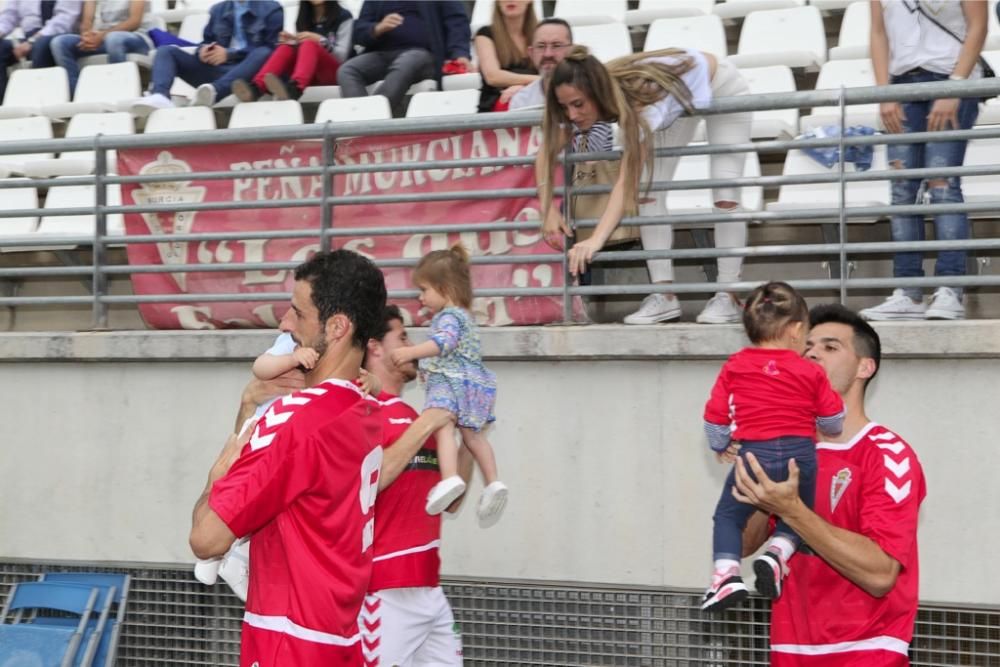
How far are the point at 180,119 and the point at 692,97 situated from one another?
14.6 ft

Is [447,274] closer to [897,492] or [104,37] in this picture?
[897,492]

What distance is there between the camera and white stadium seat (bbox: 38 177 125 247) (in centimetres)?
828

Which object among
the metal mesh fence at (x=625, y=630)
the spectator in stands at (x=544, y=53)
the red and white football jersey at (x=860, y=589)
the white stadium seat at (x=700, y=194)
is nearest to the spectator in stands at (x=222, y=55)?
the spectator in stands at (x=544, y=53)

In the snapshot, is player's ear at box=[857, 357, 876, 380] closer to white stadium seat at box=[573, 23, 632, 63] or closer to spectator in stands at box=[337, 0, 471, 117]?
white stadium seat at box=[573, 23, 632, 63]

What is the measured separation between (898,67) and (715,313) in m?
1.66

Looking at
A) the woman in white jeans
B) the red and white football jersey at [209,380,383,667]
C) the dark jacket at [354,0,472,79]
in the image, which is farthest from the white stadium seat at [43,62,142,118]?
the red and white football jersey at [209,380,383,667]

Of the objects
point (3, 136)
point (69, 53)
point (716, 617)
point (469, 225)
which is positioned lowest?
point (716, 617)

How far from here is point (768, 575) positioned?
160 inches

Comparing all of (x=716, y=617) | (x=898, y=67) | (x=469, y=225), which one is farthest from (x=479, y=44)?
(x=716, y=617)

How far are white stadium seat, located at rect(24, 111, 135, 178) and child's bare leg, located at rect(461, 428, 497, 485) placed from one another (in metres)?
4.39

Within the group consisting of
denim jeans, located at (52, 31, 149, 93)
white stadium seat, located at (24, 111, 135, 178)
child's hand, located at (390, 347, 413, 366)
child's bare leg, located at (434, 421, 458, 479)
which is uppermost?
denim jeans, located at (52, 31, 149, 93)

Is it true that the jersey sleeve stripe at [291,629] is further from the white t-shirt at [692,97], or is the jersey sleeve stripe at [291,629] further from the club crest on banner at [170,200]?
the club crest on banner at [170,200]

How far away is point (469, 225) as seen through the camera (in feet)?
21.6

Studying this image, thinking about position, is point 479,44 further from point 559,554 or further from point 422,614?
point 422,614
